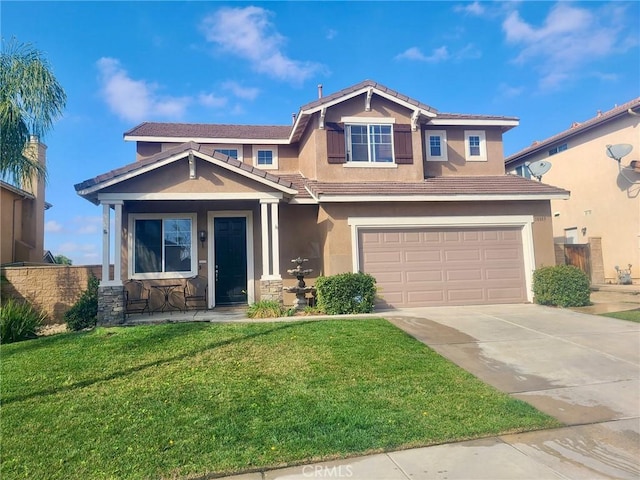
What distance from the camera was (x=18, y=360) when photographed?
21.7ft

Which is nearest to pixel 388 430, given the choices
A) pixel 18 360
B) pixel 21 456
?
pixel 21 456

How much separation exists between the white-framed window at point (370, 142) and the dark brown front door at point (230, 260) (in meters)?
4.04

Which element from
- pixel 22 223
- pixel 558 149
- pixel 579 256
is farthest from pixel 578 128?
pixel 22 223

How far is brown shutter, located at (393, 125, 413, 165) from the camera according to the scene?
509 inches

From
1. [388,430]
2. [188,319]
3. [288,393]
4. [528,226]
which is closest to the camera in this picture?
[388,430]

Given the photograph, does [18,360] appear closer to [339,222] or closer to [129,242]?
[129,242]

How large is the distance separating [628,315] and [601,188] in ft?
36.3

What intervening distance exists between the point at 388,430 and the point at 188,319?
6.86 m

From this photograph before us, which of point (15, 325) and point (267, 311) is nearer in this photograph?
point (15, 325)

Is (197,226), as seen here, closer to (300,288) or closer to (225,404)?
(300,288)

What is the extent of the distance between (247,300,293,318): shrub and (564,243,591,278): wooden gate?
549 inches

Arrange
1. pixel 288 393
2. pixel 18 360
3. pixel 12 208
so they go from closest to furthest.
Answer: pixel 288 393
pixel 18 360
pixel 12 208

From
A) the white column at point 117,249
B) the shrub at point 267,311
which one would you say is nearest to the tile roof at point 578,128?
the shrub at point 267,311

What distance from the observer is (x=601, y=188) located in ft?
61.6
